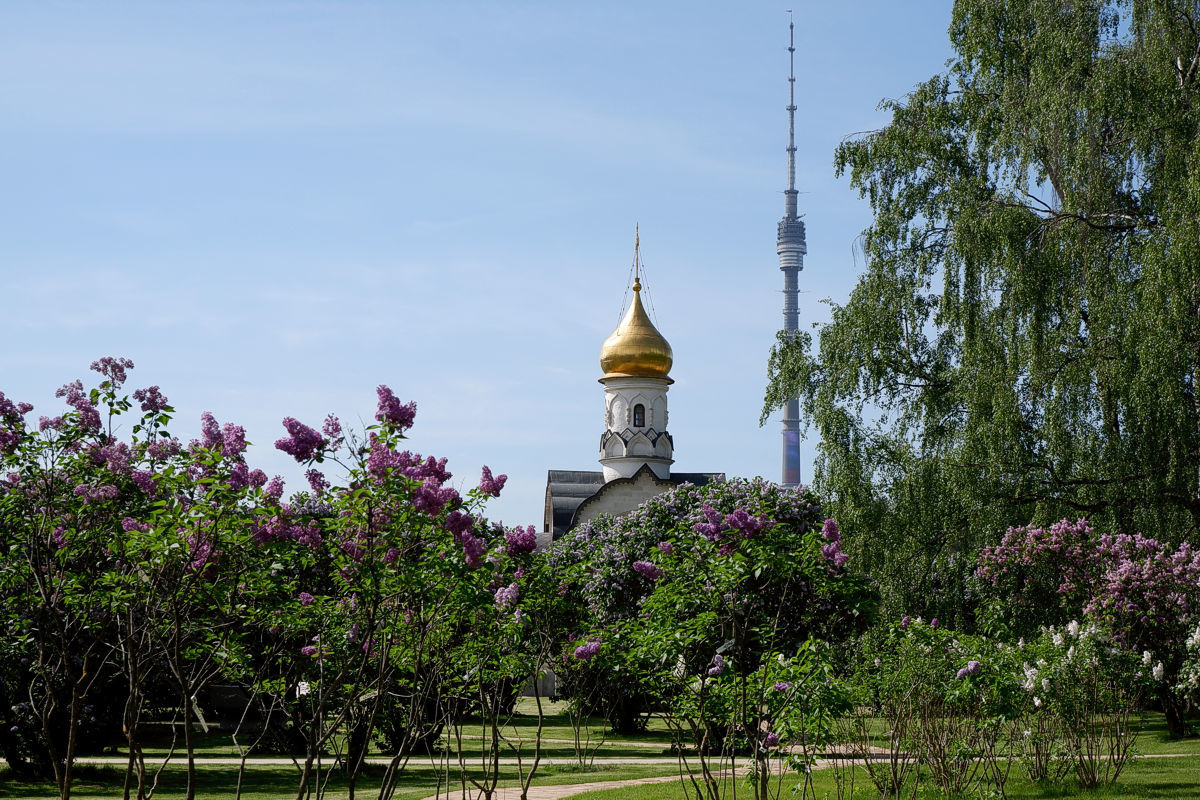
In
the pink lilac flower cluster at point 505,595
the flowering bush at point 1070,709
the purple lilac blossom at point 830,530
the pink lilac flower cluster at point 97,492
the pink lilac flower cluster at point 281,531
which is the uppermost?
the pink lilac flower cluster at point 97,492

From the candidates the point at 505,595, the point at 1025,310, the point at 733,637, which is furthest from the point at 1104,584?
the point at 505,595

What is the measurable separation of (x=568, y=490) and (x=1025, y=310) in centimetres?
2732

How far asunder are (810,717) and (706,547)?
4.44ft

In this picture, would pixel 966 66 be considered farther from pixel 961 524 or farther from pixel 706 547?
pixel 706 547

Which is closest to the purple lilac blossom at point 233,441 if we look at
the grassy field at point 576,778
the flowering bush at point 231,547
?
the flowering bush at point 231,547

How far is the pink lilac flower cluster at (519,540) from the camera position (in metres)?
7.91

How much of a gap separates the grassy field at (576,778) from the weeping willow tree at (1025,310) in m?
3.67

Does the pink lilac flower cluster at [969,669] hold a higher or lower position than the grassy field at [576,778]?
higher

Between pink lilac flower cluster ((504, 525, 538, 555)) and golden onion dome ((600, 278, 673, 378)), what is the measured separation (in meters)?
31.5

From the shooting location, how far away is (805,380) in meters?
20.2

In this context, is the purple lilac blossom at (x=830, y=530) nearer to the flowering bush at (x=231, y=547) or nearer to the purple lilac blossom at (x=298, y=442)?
the flowering bush at (x=231, y=547)

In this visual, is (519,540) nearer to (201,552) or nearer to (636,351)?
(201,552)

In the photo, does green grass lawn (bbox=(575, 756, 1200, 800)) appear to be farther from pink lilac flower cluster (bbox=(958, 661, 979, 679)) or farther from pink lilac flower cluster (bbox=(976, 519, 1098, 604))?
pink lilac flower cluster (bbox=(976, 519, 1098, 604))

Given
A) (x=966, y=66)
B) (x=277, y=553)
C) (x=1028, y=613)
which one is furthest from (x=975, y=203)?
(x=277, y=553)
